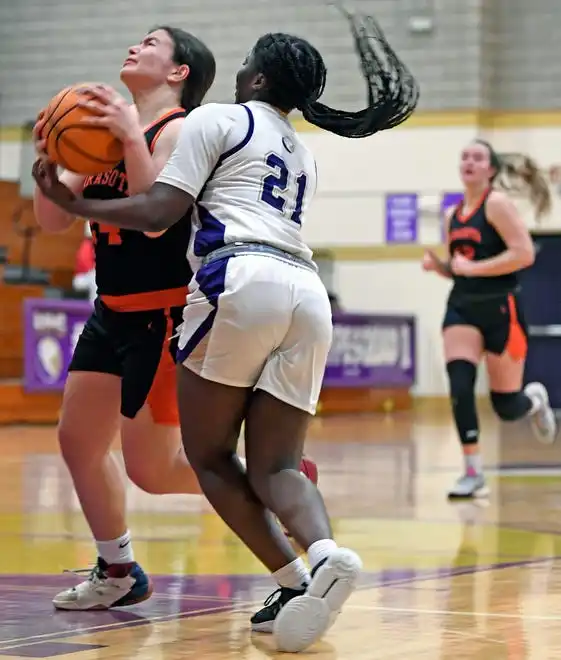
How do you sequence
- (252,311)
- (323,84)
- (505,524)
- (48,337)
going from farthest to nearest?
1. (48,337)
2. (505,524)
3. (323,84)
4. (252,311)

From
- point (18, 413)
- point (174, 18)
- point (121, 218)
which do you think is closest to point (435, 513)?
point (121, 218)

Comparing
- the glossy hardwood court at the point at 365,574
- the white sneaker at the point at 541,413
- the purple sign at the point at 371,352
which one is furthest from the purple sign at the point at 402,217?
the white sneaker at the point at 541,413

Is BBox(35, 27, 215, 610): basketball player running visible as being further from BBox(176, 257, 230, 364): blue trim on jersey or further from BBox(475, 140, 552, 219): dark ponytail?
BBox(475, 140, 552, 219): dark ponytail

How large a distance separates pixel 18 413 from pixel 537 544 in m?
8.57

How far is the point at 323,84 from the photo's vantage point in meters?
4.04

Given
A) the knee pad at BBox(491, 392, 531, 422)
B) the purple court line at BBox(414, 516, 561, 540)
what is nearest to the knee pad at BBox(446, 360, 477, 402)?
the knee pad at BBox(491, 392, 531, 422)

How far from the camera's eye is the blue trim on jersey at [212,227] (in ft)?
12.7

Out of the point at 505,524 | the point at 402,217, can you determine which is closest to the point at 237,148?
the point at 505,524

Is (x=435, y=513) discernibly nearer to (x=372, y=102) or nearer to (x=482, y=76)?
(x=372, y=102)

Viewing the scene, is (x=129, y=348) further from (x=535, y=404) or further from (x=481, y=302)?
(x=535, y=404)

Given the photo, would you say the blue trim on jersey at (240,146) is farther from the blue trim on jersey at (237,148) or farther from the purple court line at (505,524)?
the purple court line at (505,524)

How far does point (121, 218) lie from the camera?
12.4ft

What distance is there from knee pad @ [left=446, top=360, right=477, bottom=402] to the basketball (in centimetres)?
442

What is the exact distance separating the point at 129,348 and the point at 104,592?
726 mm
